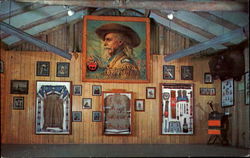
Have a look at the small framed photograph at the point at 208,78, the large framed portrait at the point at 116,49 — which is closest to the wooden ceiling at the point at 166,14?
the large framed portrait at the point at 116,49

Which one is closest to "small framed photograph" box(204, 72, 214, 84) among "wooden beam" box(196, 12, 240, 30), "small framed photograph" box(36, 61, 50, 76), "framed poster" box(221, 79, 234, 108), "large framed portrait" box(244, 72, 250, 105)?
"framed poster" box(221, 79, 234, 108)

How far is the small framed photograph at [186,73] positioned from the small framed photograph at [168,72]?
14.5 inches

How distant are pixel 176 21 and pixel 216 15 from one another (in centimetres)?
195

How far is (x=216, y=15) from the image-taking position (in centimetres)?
1162

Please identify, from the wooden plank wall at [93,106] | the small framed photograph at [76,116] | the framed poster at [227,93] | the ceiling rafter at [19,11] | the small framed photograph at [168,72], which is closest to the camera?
the ceiling rafter at [19,11]

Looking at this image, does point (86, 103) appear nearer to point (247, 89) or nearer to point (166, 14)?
point (166, 14)

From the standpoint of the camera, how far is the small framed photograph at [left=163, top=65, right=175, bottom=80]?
554 inches

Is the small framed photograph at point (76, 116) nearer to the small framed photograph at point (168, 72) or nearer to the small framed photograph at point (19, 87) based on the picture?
the small framed photograph at point (19, 87)

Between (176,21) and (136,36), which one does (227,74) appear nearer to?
(176,21)

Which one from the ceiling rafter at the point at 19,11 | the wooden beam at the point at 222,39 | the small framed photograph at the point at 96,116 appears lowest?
the small framed photograph at the point at 96,116

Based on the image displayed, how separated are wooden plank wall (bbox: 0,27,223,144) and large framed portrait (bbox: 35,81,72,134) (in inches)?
6.9

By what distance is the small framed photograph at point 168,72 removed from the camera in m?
14.1

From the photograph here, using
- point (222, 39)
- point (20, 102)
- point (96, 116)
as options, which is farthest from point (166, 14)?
point (20, 102)

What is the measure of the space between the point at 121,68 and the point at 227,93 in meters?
3.79
